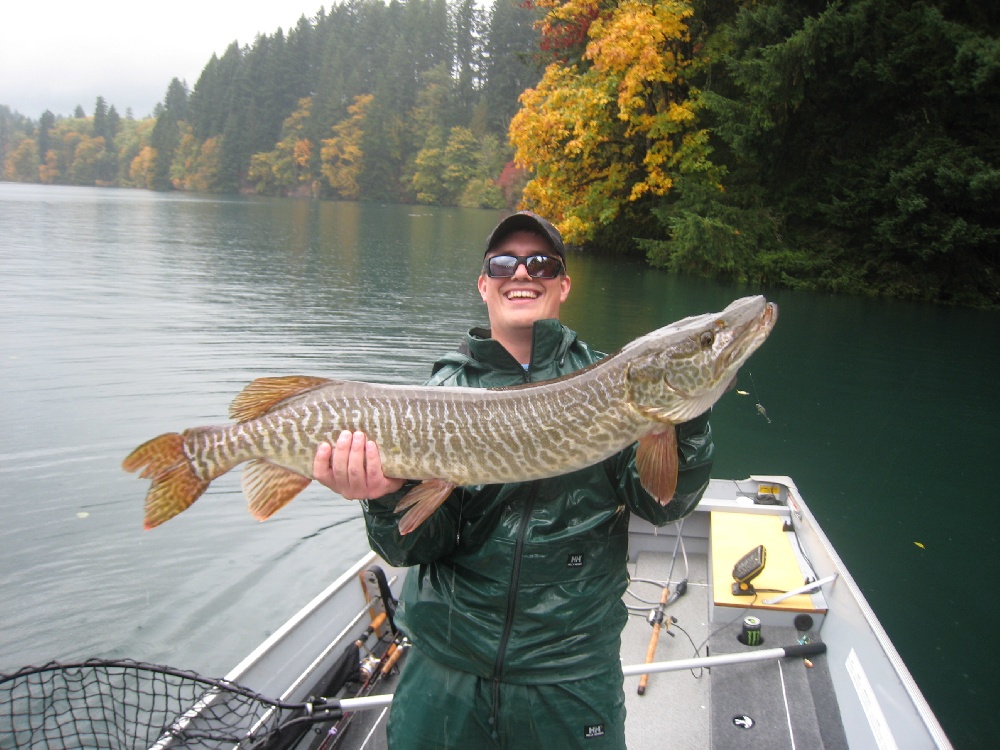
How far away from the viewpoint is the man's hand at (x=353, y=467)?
6.50 feet

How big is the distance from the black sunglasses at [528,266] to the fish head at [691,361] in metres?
0.36

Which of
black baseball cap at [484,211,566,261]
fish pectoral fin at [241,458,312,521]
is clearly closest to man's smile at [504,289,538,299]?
black baseball cap at [484,211,566,261]

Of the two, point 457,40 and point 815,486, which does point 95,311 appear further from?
point 457,40

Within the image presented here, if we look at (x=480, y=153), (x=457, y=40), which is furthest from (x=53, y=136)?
(x=480, y=153)

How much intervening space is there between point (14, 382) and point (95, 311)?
14.0ft

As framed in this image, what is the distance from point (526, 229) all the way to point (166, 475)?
4.43 feet

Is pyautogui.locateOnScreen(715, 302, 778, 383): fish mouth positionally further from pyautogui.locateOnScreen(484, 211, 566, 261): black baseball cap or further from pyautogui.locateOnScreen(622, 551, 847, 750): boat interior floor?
pyautogui.locateOnScreen(622, 551, 847, 750): boat interior floor

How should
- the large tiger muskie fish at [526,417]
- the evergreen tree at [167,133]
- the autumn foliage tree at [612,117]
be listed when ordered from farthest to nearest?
the evergreen tree at [167,133], the autumn foliage tree at [612,117], the large tiger muskie fish at [526,417]

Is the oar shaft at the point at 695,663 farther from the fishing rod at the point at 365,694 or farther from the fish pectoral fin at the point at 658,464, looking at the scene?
the fish pectoral fin at the point at 658,464

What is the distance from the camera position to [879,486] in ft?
23.5

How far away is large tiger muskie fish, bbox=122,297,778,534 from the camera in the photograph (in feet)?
6.28

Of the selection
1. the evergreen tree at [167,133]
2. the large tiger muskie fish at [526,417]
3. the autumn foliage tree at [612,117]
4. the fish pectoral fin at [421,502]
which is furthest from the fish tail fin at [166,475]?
the evergreen tree at [167,133]

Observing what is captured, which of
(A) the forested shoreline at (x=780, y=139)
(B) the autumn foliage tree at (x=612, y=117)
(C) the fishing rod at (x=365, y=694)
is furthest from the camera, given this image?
(B) the autumn foliage tree at (x=612, y=117)

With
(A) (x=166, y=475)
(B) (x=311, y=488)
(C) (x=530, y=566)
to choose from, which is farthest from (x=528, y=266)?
(B) (x=311, y=488)
